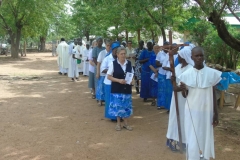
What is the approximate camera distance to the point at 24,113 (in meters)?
7.54

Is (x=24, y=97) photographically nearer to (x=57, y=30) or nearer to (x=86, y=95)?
(x=86, y=95)

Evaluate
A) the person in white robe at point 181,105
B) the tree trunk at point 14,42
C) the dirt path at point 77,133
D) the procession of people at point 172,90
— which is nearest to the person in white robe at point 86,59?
the procession of people at point 172,90

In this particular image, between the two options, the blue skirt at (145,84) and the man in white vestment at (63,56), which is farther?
the man in white vestment at (63,56)

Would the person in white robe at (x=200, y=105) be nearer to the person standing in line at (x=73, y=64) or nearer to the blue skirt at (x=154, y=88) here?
the blue skirt at (x=154, y=88)

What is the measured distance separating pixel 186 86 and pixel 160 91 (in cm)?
388

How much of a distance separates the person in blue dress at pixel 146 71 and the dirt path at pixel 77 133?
321 millimetres

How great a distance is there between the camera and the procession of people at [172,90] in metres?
3.79

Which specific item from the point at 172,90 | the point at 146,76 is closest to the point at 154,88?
the point at 146,76

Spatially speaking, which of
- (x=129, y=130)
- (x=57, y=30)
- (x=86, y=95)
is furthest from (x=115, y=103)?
(x=57, y=30)

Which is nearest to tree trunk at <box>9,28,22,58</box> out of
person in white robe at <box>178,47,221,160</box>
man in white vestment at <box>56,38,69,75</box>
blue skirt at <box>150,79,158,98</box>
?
man in white vestment at <box>56,38,69,75</box>

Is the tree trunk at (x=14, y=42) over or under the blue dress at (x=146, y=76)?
over

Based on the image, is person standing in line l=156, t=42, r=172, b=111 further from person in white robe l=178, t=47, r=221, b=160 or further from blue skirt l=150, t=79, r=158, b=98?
person in white robe l=178, t=47, r=221, b=160

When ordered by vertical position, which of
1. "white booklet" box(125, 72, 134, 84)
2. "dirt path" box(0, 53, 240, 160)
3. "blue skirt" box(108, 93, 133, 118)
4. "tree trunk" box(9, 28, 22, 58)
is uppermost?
"tree trunk" box(9, 28, 22, 58)

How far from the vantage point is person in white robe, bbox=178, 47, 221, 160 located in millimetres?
3748
